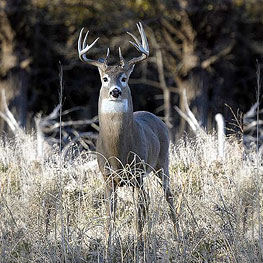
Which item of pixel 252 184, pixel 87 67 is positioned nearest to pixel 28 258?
pixel 252 184

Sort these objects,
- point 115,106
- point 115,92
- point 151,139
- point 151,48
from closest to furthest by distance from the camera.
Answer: point 115,92
point 115,106
point 151,139
point 151,48

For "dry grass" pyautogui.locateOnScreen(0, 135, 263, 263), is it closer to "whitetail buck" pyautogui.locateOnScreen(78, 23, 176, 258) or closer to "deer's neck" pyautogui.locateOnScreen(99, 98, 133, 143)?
"whitetail buck" pyautogui.locateOnScreen(78, 23, 176, 258)

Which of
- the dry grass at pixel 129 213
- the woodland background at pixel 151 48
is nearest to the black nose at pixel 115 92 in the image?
the dry grass at pixel 129 213

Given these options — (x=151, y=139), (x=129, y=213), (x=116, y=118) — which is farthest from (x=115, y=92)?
(x=129, y=213)

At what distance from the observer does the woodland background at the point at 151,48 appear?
1759 cm

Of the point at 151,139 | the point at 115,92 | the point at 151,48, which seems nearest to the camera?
the point at 115,92

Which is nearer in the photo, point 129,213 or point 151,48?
point 129,213

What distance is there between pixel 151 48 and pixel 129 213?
14450 mm

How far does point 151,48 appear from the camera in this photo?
69.8ft

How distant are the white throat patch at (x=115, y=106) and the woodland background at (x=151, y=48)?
26.1ft

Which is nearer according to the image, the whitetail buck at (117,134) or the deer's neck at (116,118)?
the whitetail buck at (117,134)

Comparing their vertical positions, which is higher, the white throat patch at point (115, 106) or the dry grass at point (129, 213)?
the white throat patch at point (115, 106)

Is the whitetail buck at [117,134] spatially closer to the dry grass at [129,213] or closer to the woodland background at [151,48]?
the dry grass at [129,213]

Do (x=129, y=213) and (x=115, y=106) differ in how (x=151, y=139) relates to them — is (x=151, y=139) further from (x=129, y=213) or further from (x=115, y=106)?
(x=129, y=213)
